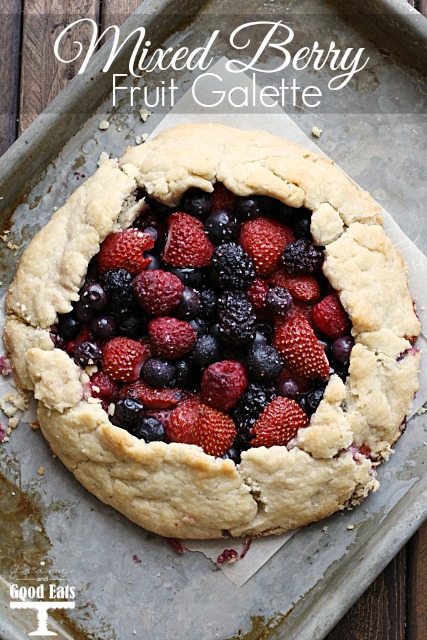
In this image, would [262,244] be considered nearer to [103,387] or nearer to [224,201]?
[224,201]

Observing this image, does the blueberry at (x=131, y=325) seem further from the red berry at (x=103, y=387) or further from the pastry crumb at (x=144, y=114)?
the pastry crumb at (x=144, y=114)

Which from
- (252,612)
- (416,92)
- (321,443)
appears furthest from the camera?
(416,92)

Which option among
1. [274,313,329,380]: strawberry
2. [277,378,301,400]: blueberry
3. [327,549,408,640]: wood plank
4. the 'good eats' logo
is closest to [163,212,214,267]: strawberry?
[274,313,329,380]: strawberry

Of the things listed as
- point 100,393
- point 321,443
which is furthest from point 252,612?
point 100,393

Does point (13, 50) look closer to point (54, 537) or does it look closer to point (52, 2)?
point (52, 2)

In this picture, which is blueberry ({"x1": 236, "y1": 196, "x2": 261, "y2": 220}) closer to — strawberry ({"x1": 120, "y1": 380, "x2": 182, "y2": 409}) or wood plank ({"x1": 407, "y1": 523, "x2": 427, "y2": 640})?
strawberry ({"x1": 120, "y1": 380, "x2": 182, "y2": 409})
